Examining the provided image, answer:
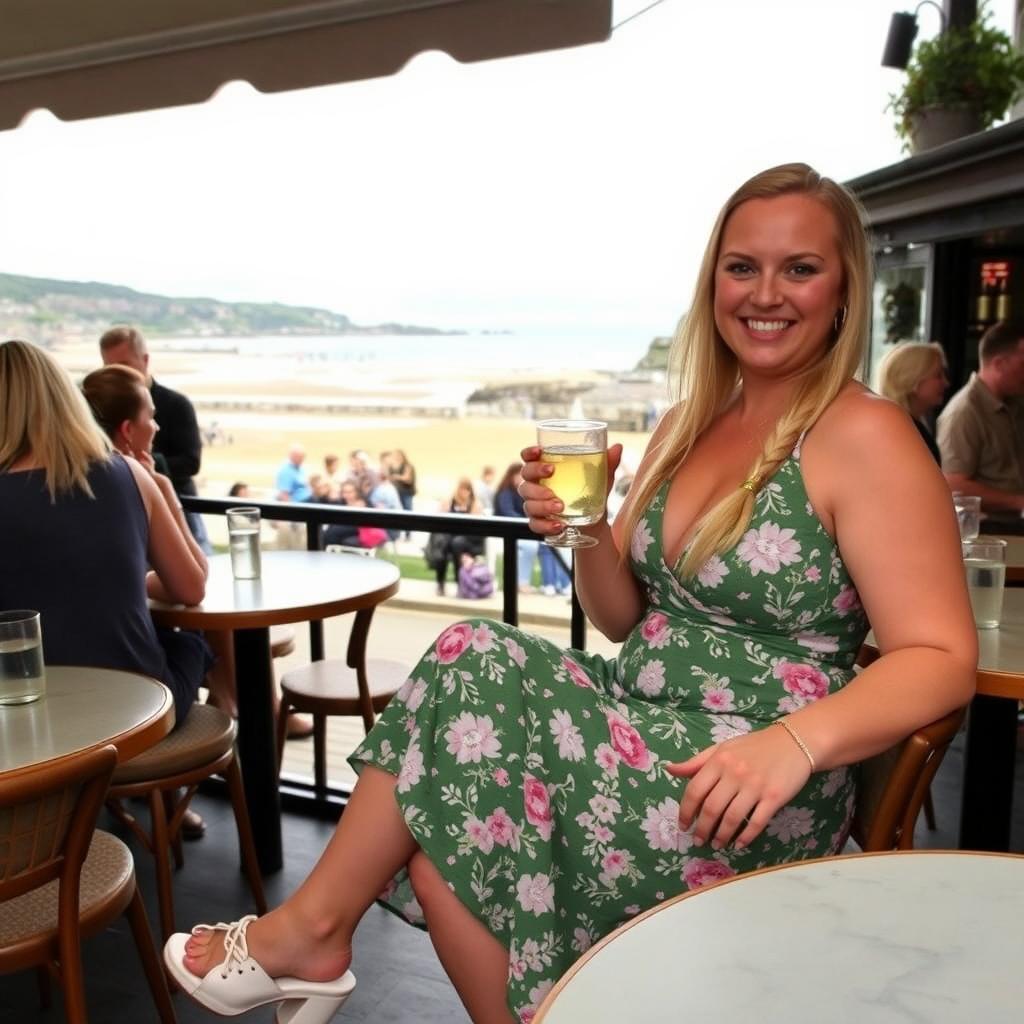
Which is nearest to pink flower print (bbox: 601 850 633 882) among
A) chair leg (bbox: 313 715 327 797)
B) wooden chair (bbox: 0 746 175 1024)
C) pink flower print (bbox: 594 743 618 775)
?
pink flower print (bbox: 594 743 618 775)

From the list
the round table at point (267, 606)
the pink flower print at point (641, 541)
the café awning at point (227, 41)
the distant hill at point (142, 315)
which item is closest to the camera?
the pink flower print at point (641, 541)

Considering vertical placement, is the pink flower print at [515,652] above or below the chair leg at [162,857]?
above

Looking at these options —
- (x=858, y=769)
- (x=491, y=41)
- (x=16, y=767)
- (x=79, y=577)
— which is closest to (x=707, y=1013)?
(x=858, y=769)

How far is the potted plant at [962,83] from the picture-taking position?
386 cm

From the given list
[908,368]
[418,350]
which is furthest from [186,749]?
[418,350]

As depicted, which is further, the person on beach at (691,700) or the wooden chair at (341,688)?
the wooden chair at (341,688)

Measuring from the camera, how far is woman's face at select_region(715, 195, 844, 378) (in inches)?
60.3

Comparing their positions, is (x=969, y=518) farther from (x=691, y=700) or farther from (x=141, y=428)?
(x=141, y=428)

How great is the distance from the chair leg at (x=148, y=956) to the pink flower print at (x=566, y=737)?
889 millimetres

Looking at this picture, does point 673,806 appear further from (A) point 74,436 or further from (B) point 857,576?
(A) point 74,436

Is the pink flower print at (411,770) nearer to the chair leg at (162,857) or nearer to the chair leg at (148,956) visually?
the chair leg at (148,956)

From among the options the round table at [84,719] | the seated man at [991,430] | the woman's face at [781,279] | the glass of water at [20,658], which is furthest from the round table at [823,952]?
the seated man at [991,430]

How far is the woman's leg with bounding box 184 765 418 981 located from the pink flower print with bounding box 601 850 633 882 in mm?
249

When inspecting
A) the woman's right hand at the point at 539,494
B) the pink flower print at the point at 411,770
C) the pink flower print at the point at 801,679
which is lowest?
the pink flower print at the point at 411,770
